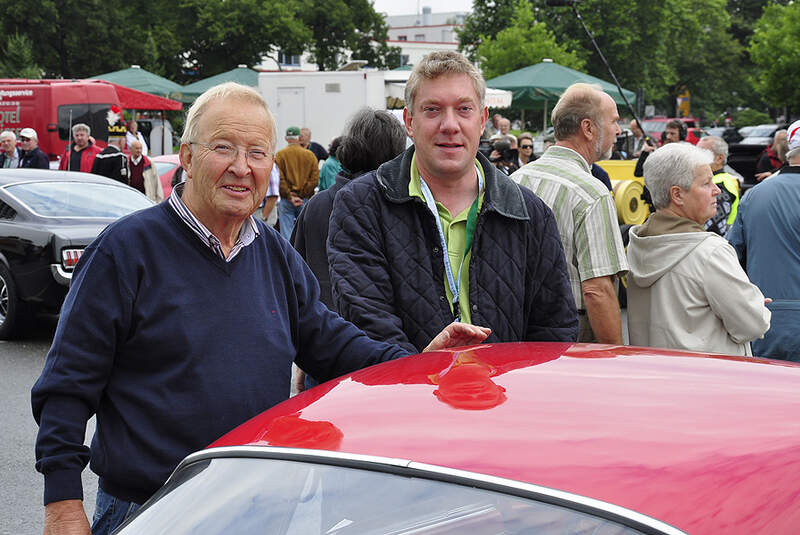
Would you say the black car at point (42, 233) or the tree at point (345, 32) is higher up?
the tree at point (345, 32)

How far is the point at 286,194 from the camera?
12.9m

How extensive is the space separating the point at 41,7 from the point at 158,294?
166 feet

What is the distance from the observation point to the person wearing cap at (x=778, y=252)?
4.64 metres

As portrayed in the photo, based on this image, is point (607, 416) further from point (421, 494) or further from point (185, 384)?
point (185, 384)

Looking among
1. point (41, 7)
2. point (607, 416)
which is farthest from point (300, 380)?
point (41, 7)

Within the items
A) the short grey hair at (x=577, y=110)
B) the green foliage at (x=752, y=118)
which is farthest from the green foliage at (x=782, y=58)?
the short grey hair at (x=577, y=110)

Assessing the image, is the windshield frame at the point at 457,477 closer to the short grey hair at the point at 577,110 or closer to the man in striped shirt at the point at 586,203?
the man in striped shirt at the point at 586,203

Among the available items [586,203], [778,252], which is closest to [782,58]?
[778,252]

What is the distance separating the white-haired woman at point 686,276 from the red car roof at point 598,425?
5.32 feet

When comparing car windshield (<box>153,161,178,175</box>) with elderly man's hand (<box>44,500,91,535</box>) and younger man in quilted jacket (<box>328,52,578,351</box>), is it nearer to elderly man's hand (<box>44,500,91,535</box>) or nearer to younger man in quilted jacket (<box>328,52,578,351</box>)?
younger man in quilted jacket (<box>328,52,578,351</box>)

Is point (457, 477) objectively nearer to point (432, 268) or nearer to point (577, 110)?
point (432, 268)

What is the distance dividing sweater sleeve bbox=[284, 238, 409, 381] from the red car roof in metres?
0.51

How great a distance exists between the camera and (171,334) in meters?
2.31

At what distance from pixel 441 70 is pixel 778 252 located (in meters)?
2.52
